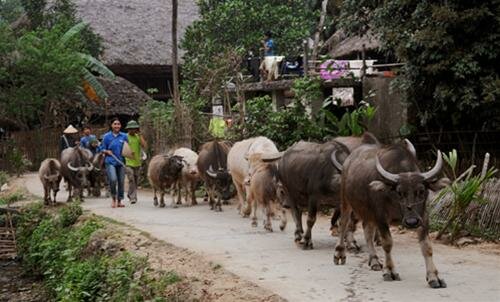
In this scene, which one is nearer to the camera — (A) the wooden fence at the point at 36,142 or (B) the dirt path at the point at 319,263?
(B) the dirt path at the point at 319,263

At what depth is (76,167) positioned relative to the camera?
17516mm

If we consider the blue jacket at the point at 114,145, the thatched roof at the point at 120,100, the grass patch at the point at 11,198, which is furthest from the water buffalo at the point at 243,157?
the thatched roof at the point at 120,100

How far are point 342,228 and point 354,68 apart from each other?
9202 millimetres

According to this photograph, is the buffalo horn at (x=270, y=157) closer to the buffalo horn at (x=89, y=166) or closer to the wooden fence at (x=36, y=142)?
the buffalo horn at (x=89, y=166)

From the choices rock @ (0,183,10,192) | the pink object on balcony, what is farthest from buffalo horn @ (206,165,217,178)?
rock @ (0,183,10,192)

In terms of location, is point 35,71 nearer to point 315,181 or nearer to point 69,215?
point 69,215

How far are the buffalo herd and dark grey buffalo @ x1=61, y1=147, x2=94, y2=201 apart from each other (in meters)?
0.02

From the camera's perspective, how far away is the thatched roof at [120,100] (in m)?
32.7

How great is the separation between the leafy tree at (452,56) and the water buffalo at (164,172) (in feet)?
18.1

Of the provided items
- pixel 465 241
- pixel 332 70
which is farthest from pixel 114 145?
pixel 465 241

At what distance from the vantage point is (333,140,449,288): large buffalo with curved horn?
7.23m

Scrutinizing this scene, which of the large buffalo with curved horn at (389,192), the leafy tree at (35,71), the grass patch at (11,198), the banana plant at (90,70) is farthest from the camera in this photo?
the banana plant at (90,70)

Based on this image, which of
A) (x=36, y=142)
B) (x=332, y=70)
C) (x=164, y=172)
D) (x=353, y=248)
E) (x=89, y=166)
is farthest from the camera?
(x=36, y=142)

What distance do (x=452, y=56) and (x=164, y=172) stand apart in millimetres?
7071
